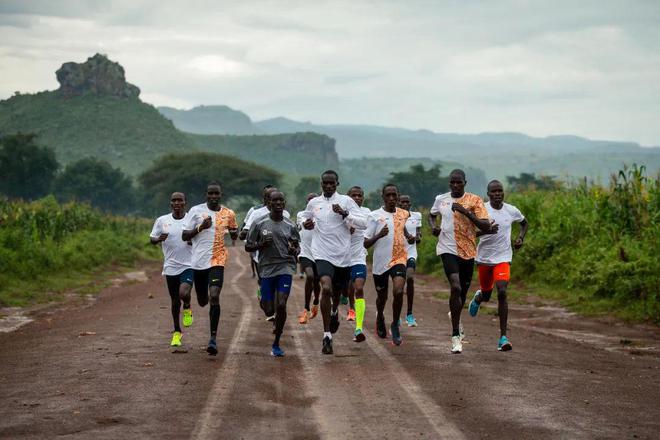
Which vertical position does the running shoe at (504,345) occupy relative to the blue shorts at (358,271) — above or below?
below

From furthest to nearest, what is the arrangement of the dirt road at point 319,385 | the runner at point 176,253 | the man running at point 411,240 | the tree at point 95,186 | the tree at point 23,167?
the tree at point 95,186, the tree at point 23,167, the man running at point 411,240, the runner at point 176,253, the dirt road at point 319,385

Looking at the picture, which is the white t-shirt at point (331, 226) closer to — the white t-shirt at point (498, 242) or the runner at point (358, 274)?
the runner at point (358, 274)

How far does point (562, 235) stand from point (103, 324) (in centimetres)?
1442

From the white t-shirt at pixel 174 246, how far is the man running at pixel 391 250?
8.21 ft

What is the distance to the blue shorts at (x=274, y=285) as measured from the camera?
486 inches

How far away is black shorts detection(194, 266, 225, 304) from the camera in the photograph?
12.6 meters

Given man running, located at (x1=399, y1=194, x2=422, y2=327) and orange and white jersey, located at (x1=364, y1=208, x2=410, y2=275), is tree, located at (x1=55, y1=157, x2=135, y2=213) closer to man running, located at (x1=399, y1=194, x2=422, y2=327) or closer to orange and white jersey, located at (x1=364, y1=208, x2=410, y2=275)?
man running, located at (x1=399, y1=194, x2=422, y2=327)

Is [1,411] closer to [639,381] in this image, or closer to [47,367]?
[47,367]

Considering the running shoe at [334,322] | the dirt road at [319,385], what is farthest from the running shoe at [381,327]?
the running shoe at [334,322]

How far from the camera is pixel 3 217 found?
3053 centimetres

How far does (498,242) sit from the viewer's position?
13359 millimetres

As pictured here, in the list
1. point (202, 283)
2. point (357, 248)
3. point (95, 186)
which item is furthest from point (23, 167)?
point (357, 248)

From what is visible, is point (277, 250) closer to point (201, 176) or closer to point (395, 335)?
point (395, 335)

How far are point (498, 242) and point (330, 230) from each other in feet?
7.87
